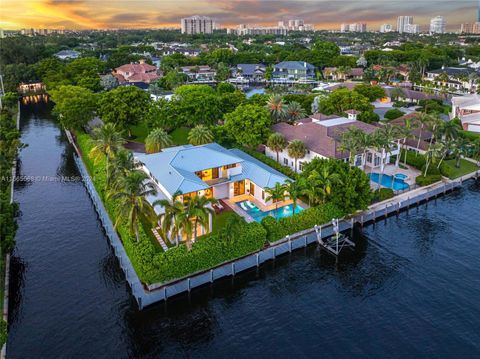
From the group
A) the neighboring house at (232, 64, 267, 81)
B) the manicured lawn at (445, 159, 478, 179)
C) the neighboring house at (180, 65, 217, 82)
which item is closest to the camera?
the manicured lawn at (445, 159, 478, 179)

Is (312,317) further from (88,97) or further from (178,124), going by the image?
(88,97)

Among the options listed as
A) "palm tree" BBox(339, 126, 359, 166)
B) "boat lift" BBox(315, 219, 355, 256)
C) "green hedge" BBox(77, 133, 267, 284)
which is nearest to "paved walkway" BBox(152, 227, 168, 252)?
"green hedge" BBox(77, 133, 267, 284)

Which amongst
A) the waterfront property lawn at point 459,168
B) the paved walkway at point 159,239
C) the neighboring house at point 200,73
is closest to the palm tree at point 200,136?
the paved walkway at point 159,239

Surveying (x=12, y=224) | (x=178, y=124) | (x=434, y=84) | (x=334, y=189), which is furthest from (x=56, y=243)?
(x=434, y=84)

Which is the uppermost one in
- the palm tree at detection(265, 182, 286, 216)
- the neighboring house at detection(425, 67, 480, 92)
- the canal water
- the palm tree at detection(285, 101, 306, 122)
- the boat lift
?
the neighboring house at detection(425, 67, 480, 92)

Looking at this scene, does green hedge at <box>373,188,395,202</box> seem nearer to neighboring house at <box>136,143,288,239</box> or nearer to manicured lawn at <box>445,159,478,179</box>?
neighboring house at <box>136,143,288,239</box>

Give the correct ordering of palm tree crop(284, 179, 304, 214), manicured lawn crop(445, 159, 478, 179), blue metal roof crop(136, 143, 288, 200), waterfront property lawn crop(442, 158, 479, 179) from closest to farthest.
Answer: palm tree crop(284, 179, 304, 214), blue metal roof crop(136, 143, 288, 200), waterfront property lawn crop(442, 158, 479, 179), manicured lawn crop(445, 159, 478, 179)

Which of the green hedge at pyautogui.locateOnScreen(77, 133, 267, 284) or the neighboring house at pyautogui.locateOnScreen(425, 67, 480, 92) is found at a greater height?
the neighboring house at pyautogui.locateOnScreen(425, 67, 480, 92)
